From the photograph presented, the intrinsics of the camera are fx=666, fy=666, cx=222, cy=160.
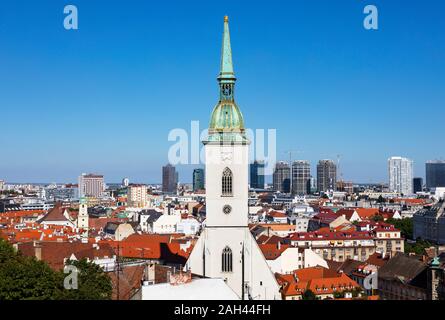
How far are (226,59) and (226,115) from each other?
315cm

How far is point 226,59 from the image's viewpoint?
35719mm

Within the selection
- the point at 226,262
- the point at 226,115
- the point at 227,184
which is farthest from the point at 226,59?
the point at 226,262

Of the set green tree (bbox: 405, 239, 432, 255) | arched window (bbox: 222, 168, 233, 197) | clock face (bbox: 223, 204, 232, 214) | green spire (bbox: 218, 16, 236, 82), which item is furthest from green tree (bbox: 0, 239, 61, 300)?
green tree (bbox: 405, 239, 432, 255)

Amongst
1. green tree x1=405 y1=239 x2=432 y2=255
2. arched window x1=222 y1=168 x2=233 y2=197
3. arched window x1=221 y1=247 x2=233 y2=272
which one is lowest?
green tree x1=405 y1=239 x2=432 y2=255

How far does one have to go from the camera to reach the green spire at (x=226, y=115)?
34.7 m

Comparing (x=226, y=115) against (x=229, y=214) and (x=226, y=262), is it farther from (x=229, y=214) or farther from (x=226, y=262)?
(x=226, y=262)

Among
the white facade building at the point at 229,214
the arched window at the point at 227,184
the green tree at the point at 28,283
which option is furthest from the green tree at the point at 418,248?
the green tree at the point at 28,283

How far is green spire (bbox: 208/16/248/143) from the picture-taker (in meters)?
34.7

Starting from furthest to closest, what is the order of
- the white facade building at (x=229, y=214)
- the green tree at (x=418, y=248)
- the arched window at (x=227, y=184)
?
the green tree at (x=418, y=248) → the arched window at (x=227, y=184) → the white facade building at (x=229, y=214)

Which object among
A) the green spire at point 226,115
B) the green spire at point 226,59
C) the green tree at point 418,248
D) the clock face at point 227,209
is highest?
the green spire at point 226,59

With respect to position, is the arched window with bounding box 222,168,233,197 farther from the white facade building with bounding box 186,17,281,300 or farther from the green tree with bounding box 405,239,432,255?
the green tree with bounding box 405,239,432,255

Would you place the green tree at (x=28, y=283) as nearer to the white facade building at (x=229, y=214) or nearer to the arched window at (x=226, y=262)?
the white facade building at (x=229, y=214)
